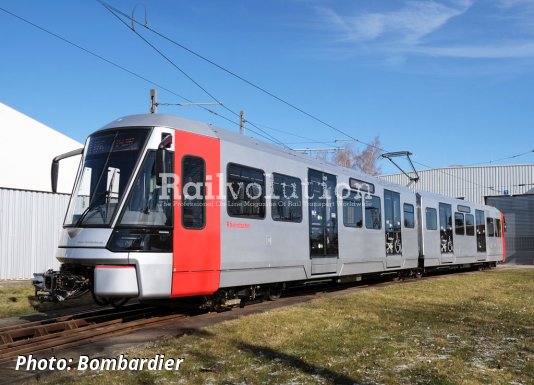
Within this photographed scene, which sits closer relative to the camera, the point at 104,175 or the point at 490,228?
the point at 104,175

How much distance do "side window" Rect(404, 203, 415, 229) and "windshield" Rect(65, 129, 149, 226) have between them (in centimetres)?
1220

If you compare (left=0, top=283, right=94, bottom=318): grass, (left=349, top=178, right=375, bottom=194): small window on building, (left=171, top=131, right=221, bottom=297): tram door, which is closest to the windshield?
(left=171, top=131, right=221, bottom=297): tram door

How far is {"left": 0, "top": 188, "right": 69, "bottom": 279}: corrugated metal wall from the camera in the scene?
19328 mm

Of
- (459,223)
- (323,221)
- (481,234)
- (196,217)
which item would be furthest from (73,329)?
(481,234)

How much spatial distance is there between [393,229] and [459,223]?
26.3ft

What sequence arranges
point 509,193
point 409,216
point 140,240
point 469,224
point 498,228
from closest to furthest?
point 140,240
point 409,216
point 469,224
point 498,228
point 509,193

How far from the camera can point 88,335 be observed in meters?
8.39

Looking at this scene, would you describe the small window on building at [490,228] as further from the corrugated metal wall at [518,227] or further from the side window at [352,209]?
the side window at [352,209]

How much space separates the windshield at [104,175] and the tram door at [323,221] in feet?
16.5

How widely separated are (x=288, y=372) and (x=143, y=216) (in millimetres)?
3819

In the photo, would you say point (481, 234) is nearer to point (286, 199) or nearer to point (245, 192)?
point (286, 199)

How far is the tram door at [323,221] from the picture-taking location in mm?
12891

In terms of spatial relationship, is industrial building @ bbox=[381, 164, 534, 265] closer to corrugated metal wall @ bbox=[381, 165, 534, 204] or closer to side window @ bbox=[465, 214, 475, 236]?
corrugated metal wall @ bbox=[381, 165, 534, 204]

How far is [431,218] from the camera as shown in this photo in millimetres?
21516
